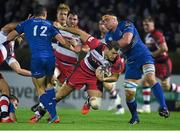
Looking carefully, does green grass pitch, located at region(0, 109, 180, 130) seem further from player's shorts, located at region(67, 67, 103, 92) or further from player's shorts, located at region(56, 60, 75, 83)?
player's shorts, located at region(56, 60, 75, 83)

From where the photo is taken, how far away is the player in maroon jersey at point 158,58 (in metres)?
15.0

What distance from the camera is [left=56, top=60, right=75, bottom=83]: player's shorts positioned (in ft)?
44.9

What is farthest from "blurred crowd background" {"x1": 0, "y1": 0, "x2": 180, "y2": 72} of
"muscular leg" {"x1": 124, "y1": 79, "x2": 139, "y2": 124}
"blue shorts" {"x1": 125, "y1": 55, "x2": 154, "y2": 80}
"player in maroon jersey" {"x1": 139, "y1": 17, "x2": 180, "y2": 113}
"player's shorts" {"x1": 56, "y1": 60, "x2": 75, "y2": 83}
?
"muscular leg" {"x1": 124, "y1": 79, "x2": 139, "y2": 124}

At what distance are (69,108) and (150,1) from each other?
4999 mm

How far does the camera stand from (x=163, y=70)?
15.6 meters

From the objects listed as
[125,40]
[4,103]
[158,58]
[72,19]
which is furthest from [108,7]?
[4,103]

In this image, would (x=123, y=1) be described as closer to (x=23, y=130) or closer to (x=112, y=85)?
(x=112, y=85)

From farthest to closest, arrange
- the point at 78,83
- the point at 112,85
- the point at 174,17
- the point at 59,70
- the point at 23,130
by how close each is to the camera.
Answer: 1. the point at 174,17
2. the point at 112,85
3. the point at 59,70
4. the point at 78,83
5. the point at 23,130

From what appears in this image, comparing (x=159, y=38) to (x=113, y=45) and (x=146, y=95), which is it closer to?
(x=146, y=95)

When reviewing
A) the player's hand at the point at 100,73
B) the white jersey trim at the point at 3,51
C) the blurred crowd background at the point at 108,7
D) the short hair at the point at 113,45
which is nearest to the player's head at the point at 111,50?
the short hair at the point at 113,45

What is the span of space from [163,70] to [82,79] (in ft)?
11.9

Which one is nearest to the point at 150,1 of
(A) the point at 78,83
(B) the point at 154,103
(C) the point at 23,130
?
(B) the point at 154,103

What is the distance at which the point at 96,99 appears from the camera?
12.6 metres

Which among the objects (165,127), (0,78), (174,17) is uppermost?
(174,17)
